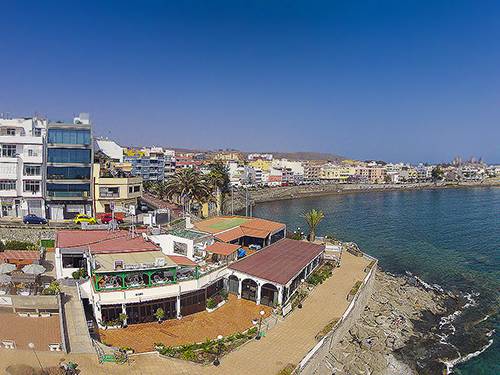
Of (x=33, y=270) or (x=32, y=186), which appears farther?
(x=32, y=186)

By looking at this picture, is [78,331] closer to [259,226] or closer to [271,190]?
[259,226]

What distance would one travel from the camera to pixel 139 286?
93.4ft

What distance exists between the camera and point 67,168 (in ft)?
177

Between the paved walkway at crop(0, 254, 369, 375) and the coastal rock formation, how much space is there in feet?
8.72

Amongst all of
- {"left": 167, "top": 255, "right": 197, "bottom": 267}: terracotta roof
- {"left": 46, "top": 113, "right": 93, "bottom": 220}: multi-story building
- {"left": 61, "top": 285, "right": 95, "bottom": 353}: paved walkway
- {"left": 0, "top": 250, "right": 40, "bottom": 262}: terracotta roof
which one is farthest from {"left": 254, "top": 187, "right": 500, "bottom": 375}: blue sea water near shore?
{"left": 46, "top": 113, "right": 93, "bottom": 220}: multi-story building

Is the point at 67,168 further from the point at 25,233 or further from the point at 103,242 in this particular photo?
the point at 103,242

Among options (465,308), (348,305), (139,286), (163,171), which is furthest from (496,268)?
(163,171)

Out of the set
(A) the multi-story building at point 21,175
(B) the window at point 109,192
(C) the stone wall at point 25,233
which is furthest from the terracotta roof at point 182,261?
(A) the multi-story building at point 21,175

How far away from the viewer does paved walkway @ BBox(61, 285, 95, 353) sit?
2308 centimetres

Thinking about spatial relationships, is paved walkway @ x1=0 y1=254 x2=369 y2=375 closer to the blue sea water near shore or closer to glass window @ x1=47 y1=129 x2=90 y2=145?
the blue sea water near shore

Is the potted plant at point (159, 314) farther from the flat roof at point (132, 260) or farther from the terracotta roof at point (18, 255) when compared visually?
the terracotta roof at point (18, 255)

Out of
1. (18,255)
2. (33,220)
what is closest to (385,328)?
(18,255)

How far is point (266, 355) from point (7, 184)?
4461 centimetres

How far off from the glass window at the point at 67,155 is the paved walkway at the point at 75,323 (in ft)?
89.3
